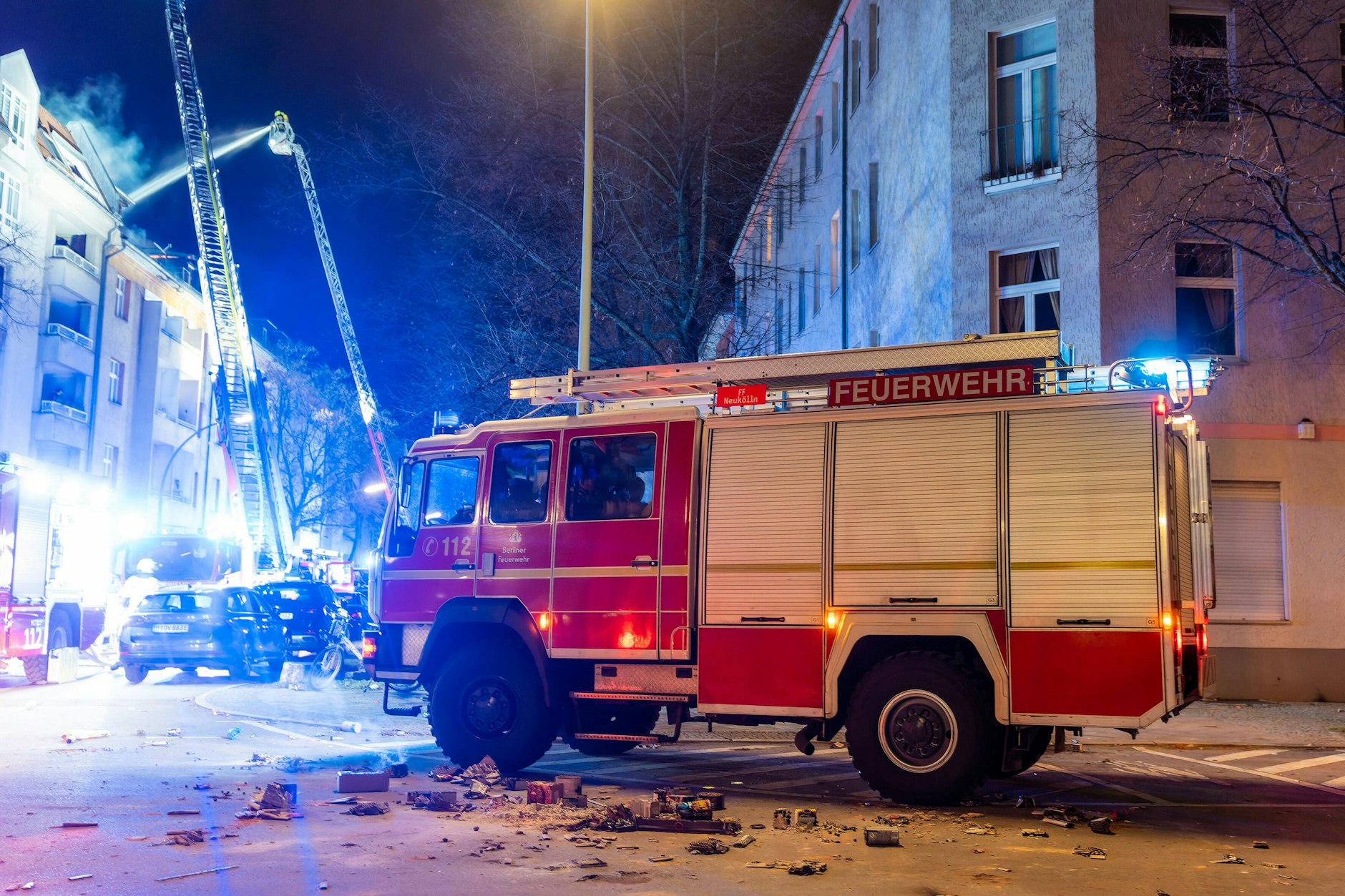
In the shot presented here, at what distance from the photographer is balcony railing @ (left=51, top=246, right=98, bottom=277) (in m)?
37.0

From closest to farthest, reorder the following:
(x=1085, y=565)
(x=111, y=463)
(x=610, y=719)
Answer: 1. (x=1085, y=565)
2. (x=610, y=719)
3. (x=111, y=463)

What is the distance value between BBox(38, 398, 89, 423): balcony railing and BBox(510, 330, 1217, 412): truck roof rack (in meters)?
30.6

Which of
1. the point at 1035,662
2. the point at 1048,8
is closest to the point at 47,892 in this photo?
the point at 1035,662

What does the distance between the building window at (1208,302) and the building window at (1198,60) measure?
194 cm

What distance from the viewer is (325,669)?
1867cm

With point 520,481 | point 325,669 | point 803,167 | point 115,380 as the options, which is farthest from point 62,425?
point 520,481

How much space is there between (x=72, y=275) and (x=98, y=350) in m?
3.73

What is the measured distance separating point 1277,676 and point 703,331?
10.3 meters

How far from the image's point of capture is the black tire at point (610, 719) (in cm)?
1013

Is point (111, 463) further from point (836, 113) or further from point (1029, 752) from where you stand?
point (1029, 752)

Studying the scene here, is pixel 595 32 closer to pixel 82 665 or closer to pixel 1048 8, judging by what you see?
pixel 1048 8

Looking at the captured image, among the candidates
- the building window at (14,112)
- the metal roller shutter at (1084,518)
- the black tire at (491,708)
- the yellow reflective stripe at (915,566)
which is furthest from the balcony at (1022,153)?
the building window at (14,112)

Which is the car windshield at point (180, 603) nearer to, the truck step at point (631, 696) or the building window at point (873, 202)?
the truck step at point (631, 696)

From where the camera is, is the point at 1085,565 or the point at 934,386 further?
the point at 934,386
